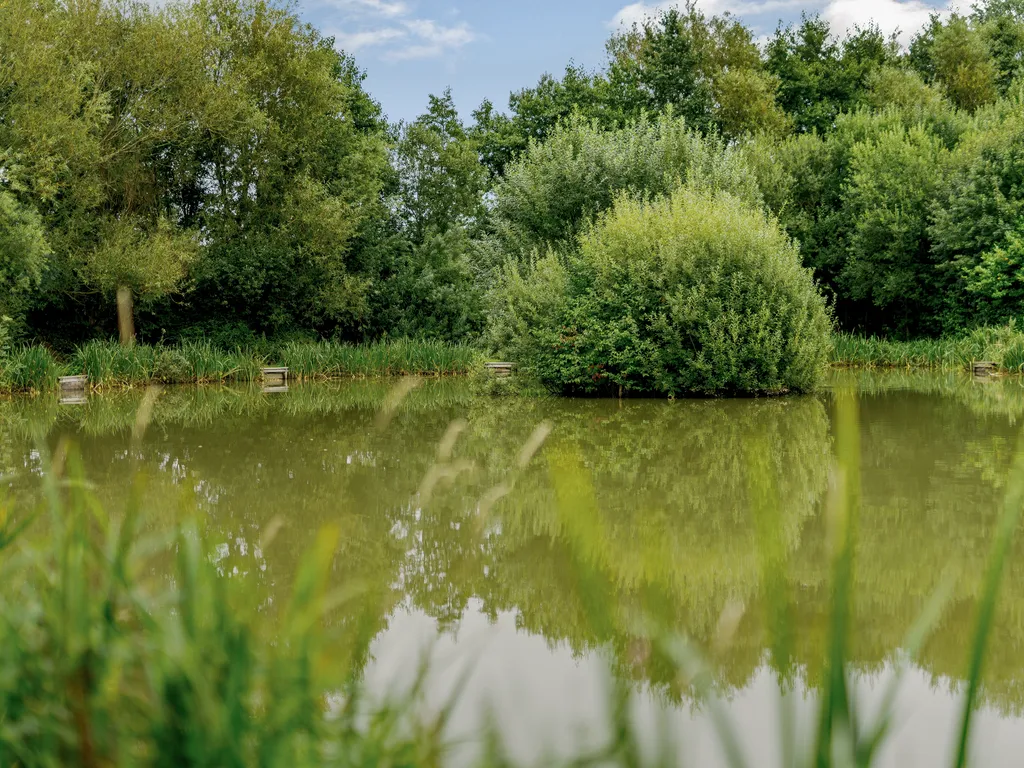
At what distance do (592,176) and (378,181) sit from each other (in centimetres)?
777

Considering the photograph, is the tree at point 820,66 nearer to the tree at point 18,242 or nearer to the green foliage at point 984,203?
the green foliage at point 984,203

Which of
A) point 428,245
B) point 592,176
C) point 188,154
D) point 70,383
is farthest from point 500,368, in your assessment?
point 188,154

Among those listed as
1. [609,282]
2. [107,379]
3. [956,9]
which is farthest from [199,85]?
[956,9]

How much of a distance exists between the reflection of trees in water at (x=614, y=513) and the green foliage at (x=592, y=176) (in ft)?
30.0

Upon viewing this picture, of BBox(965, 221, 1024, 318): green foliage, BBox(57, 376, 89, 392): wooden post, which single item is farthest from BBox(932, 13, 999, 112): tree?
BBox(57, 376, 89, 392): wooden post

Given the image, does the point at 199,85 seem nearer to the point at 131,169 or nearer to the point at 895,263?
the point at 131,169

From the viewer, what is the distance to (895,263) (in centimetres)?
2823

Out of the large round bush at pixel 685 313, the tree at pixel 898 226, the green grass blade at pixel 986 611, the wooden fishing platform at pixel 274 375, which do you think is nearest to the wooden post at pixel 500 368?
the large round bush at pixel 685 313

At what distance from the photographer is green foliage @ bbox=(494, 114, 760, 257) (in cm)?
2062

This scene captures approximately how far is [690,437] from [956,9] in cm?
3786

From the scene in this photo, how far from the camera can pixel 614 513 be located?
239 inches

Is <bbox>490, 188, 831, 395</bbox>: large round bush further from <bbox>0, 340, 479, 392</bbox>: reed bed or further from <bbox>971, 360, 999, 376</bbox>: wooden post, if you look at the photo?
<bbox>971, 360, 999, 376</bbox>: wooden post

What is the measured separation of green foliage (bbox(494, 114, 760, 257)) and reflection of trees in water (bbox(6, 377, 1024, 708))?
360 inches

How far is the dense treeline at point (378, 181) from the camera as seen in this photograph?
797 inches
